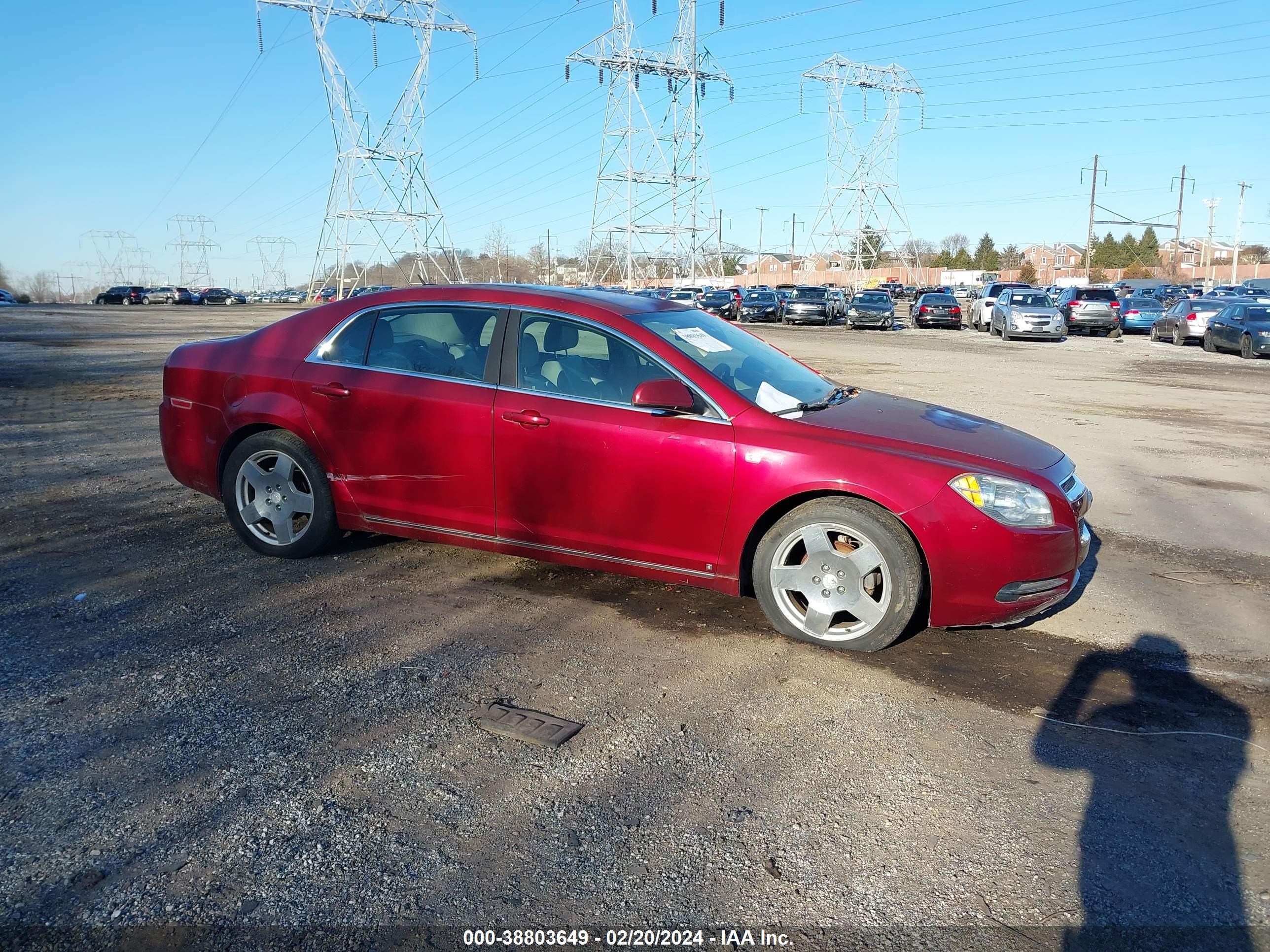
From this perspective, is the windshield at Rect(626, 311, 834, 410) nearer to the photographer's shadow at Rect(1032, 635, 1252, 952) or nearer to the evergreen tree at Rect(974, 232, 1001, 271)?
the photographer's shadow at Rect(1032, 635, 1252, 952)

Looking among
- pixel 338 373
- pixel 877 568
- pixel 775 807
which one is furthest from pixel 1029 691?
pixel 338 373

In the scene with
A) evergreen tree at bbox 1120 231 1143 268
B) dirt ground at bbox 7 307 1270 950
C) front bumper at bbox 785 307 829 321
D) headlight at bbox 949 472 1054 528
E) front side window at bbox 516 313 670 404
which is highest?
evergreen tree at bbox 1120 231 1143 268

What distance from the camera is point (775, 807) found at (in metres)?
3.01

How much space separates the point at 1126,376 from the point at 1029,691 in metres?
17.2

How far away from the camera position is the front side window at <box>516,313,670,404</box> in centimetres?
470

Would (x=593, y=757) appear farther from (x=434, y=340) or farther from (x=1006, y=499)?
(x=434, y=340)

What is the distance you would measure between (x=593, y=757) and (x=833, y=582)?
152cm

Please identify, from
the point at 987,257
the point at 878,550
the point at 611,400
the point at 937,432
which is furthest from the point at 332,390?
the point at 987,257

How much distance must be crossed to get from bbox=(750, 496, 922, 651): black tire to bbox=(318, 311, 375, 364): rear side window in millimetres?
2573

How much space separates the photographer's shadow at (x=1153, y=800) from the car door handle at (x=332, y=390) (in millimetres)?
3855

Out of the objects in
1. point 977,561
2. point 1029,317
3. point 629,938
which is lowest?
point 629,938

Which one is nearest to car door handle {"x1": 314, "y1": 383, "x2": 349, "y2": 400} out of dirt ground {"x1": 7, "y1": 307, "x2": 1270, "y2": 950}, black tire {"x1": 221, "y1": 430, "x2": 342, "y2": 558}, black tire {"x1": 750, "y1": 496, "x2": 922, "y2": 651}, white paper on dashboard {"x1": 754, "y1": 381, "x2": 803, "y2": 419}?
black tire {"x1": 221, "y1": 430, "x2": 342, "y2": 558}

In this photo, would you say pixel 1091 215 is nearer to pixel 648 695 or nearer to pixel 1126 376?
pixel 1126 376

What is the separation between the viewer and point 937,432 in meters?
4.62
